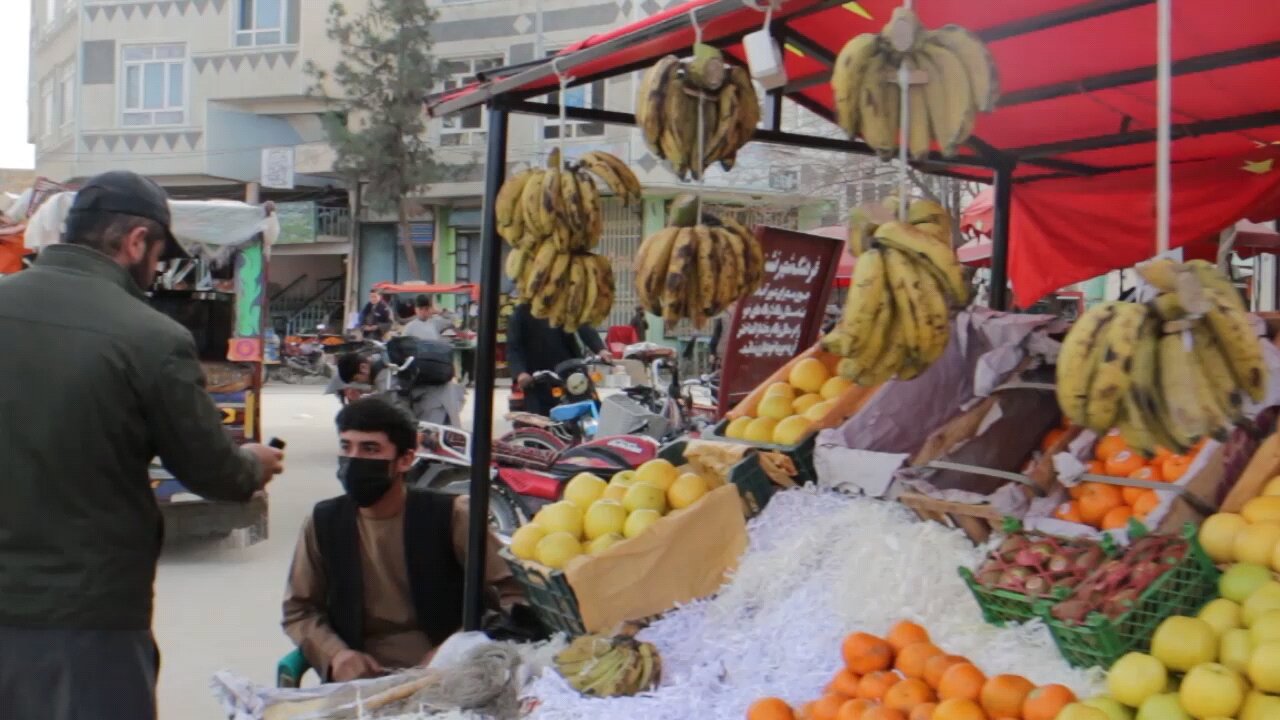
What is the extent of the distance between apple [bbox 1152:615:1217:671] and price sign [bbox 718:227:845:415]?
9.29 feet

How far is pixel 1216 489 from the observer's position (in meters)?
2.88

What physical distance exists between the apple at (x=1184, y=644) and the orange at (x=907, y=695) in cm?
48

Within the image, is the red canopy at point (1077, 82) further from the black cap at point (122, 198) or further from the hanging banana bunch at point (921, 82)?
the black cap at point (122, 198)

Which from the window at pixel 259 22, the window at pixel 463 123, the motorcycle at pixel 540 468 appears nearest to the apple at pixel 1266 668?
the motorcycle at pixel 540 468

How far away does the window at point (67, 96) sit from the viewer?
30781 mm

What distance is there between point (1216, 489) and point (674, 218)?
161cm

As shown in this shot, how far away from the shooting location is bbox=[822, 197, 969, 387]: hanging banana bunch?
253 centimetres

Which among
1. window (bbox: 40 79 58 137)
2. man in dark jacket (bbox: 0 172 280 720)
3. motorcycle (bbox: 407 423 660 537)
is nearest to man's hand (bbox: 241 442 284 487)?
man in dark jacket (bbox: 0 172 280 720)

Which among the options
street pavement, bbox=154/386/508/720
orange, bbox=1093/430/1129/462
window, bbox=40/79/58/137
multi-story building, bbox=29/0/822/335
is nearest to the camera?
orange, bbox=1093/430/1129/462

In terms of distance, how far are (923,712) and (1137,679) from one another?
44cm

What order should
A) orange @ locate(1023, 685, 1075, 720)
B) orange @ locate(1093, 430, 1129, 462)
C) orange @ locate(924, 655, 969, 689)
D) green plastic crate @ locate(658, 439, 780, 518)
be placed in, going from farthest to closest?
green plastic crate @ locate(658, 439, 780, 518) → orange @ locate(1093, 430, 1129, 462) → orange @ locate(924, 655, 969, 689) → orange @ locate(1023, 685, 1075, 720)

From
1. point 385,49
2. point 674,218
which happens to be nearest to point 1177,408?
point 674,218

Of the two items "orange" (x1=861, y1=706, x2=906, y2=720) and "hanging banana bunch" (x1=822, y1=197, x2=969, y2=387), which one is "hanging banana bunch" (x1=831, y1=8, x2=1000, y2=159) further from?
"orange" (x1=861, y1=706, x2=906, y2=720)

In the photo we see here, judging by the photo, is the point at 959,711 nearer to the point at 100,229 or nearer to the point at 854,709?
the point at 854,709
